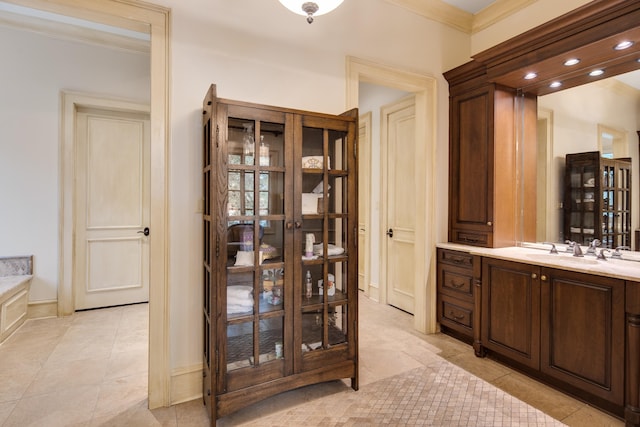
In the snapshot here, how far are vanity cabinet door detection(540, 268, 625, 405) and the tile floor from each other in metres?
0.18

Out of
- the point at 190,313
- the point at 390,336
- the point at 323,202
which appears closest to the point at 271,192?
the point at 323,202

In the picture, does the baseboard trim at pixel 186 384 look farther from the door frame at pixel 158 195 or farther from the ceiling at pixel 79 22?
the ceiling at pixel 79 22

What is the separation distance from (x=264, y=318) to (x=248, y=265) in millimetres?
343

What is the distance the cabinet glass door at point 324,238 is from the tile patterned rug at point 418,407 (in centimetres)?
36

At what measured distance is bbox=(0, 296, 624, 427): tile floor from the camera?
185 centimetres

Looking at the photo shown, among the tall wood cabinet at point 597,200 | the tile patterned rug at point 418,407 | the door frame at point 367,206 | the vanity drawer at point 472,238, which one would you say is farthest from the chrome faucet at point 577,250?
the door frame at point 367,206

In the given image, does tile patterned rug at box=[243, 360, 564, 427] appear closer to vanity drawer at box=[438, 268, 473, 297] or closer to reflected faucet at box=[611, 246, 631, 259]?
vanity drawer at box=[438, 268, 473, 297]

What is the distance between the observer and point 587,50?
215 cm

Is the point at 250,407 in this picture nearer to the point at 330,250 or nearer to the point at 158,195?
the point at 330,250

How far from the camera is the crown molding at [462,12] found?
9.50 ft

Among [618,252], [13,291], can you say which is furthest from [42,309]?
[618,252]

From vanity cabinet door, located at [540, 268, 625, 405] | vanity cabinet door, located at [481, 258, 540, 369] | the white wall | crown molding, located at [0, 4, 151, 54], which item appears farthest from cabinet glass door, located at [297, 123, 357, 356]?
the white wall

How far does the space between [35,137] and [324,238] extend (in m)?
3.50

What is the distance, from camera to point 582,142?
2561 millimetres
